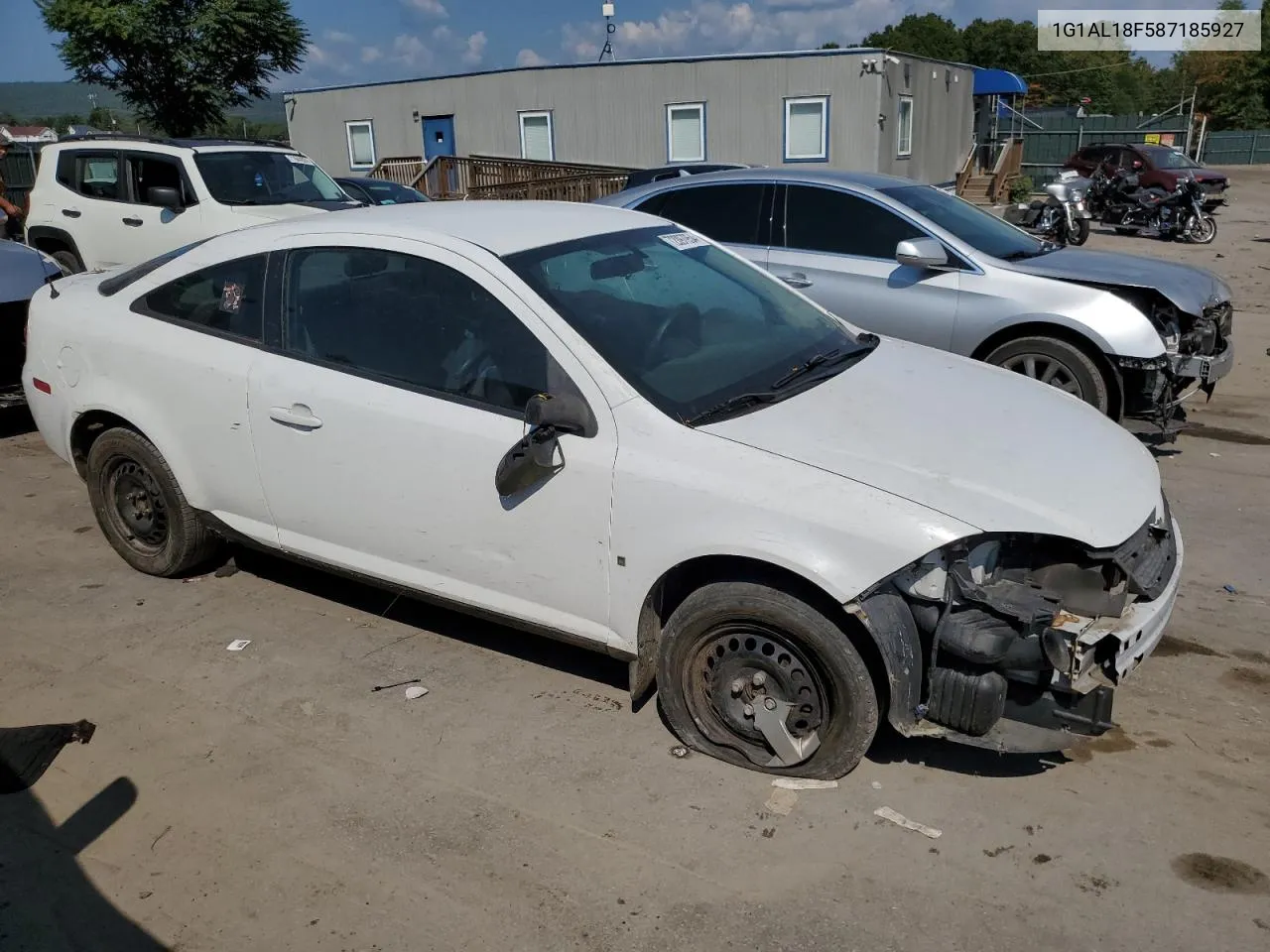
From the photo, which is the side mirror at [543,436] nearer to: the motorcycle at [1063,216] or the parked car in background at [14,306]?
the parked car in background at [14,306]

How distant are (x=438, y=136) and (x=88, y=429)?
81.3 feet

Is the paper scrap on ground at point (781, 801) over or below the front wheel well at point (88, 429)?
below

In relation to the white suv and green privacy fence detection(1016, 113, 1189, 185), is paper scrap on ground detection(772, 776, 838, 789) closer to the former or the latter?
the white suv

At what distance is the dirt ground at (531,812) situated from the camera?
2.91 meters

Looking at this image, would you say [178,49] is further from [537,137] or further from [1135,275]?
[1135,275]

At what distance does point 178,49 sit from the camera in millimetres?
28406

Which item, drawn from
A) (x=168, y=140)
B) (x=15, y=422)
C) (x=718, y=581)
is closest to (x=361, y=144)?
(x=168, y=140)

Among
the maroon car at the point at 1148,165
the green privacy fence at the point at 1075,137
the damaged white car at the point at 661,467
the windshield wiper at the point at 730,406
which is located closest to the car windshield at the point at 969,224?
the damaged white car at the point at 661,467

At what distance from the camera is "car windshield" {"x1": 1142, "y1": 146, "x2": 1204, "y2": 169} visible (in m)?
24.8

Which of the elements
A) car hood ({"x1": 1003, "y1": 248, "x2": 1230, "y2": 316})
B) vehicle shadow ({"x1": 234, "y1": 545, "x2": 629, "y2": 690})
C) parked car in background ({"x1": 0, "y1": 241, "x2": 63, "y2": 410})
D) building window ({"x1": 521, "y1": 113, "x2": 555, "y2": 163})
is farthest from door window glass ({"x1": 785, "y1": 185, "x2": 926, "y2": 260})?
building window ({"x1": 521, "y1": 113, "x2": 555, "y2": 163})

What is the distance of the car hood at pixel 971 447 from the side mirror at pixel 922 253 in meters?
2.55

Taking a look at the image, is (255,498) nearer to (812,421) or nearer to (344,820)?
(344,820)

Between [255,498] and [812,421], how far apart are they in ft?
7.87

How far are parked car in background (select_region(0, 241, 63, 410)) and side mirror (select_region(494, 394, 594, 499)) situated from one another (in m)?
5.05
